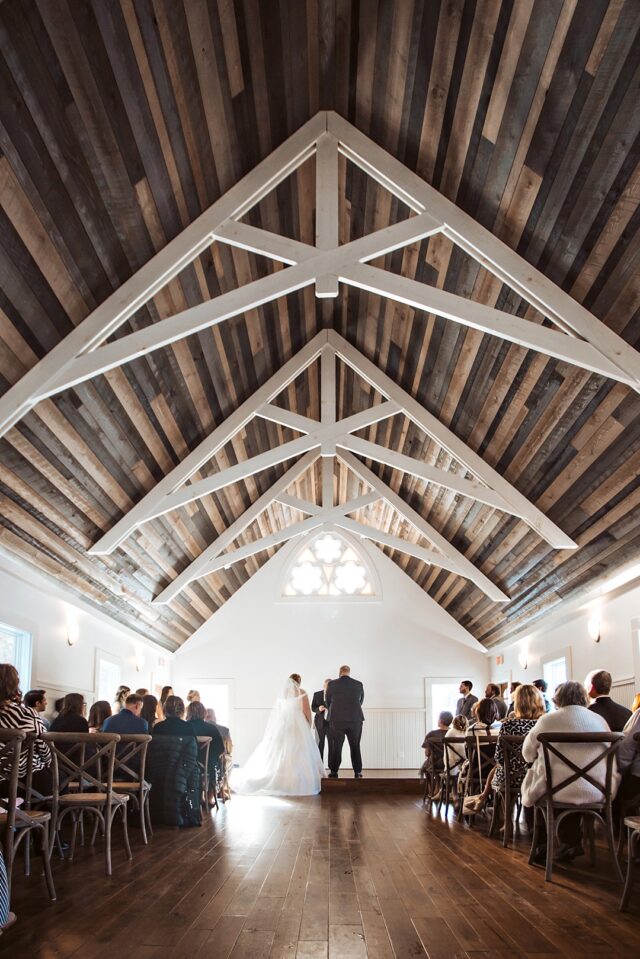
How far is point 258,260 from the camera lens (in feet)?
24.0

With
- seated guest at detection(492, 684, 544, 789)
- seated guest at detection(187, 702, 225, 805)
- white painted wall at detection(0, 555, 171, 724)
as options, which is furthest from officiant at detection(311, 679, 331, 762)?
seated guest at detection(492, 684, 544, 789)

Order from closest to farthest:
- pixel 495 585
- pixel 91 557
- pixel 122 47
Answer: pixel 122 47
pixel 91 557
pixel 495 585

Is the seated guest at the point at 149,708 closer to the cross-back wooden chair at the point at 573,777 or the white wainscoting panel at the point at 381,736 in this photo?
the cross-back wooden chair at the point at 573,777

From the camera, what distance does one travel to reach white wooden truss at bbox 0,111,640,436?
5.32m

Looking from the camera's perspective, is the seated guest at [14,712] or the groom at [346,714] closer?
the seated guest at [14,712]

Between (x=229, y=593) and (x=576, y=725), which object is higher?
(x=229, y=593)

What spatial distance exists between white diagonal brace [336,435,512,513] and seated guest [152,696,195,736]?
3055 millimetres

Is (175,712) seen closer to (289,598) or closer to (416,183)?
(416,183)

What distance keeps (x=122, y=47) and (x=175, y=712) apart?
4873 millimetres

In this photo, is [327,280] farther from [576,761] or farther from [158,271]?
[576,761]

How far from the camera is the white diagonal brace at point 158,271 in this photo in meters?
5.36

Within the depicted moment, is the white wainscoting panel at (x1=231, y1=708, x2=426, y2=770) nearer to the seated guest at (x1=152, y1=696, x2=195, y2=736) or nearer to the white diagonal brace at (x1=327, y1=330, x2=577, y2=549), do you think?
the white diagonal brace at (x1=327, y1=330, x2=577, y2=549)

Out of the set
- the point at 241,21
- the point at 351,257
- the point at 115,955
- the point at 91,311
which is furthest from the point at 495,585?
the point at 115,955

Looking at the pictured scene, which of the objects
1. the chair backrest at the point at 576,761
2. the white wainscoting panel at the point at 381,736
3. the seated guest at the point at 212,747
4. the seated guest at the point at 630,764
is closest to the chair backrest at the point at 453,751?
the seated guest at the point at 212,747
